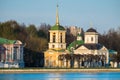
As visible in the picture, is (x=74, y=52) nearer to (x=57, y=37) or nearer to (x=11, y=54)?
(x=57, y=37)

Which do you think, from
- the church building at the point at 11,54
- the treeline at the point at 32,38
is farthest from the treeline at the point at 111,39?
the church building at the point at 11,54

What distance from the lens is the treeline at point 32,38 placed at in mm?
111562

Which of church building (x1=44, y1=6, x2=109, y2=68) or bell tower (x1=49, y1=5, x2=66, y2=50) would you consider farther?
bell tower (x1=49, y1=5, x2=66, y2=50)

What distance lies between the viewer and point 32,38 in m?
119

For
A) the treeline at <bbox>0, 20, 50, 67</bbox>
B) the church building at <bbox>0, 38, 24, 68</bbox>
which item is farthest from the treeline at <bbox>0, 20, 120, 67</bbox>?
the church building at <bbox>0, 38, 24, 68</bbox>

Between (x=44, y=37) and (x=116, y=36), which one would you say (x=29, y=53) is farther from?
(x=116, y=36)

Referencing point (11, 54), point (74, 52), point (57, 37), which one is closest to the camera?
point (11, 54)

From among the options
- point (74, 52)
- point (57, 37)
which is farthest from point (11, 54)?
point (74, 52)

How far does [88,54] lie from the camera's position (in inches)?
4242

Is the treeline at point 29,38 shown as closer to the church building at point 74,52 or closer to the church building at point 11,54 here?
the church building at point 74,52

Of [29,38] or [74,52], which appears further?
[29,38]

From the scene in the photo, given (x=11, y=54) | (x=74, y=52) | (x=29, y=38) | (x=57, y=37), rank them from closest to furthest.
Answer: (x=11, y=54) < (x=74, y=52) < (x=57, y=37) < (x=29, y=38)

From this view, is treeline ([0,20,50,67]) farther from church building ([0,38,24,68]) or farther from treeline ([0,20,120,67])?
church building ([0,38,24,68])

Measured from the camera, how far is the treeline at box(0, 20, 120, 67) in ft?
366
